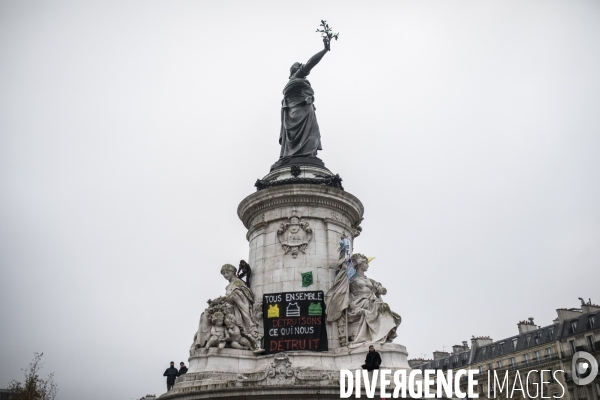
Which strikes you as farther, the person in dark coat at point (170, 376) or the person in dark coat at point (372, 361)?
the person in dark coat at point (170, 376)

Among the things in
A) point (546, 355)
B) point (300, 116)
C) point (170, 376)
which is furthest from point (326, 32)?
point (546, 355)

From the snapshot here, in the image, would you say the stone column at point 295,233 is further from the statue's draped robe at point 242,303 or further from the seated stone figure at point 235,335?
the seated stone figure at point 235,335

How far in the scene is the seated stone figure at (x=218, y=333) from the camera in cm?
1481

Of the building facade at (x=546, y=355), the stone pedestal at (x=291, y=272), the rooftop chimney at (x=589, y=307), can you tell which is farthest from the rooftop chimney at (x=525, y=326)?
the stone pedestal at (x=291, y=272)

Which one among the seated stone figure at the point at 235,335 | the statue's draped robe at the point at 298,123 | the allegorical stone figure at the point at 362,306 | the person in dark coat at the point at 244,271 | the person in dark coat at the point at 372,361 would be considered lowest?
the person in dark coat at the point at 372,361

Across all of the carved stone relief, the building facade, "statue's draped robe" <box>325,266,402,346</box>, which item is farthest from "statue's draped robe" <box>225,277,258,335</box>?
the building facade

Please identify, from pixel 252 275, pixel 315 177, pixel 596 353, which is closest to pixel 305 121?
pixel 315 177

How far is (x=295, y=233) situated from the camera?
55.7 feet

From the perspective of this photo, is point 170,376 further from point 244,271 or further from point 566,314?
point 566,314

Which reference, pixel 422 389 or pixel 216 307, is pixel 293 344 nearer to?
pixel 216 307

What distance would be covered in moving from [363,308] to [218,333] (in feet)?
14.5

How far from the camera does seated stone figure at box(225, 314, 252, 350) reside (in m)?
15.1

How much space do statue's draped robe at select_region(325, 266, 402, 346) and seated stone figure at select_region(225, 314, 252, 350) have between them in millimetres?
2628

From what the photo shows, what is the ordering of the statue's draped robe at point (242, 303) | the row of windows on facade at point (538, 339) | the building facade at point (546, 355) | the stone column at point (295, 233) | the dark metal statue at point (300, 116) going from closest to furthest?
the statue's draped robe at point (242, 303) < the stone column at point (295, 233) < the dark metal statue at point (300, 116) < the building facade at point (546, 355) < the row of windows on facade at point (538, 339)
